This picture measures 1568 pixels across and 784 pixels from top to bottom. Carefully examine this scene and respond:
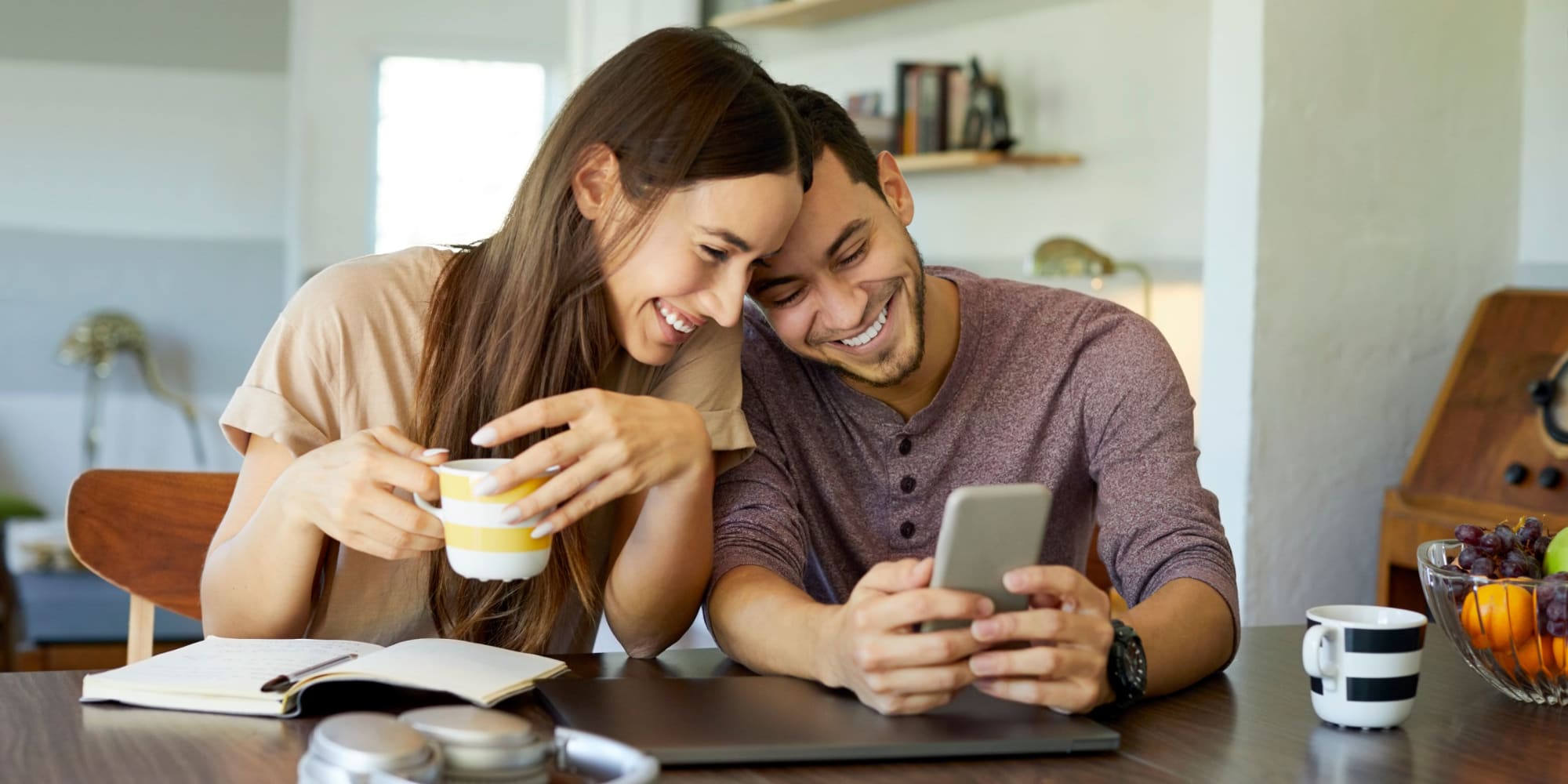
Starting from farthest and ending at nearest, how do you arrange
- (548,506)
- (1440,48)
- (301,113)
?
(301,113) → (1440,48) → (548,506)

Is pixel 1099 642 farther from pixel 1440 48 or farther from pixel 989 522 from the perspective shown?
pixel 1440 48

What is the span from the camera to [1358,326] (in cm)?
283

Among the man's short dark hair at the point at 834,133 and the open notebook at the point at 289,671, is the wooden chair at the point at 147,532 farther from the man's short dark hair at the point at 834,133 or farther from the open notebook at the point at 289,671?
the man's short dark hair at the point at 834,133

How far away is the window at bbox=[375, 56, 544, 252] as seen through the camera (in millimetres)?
5121

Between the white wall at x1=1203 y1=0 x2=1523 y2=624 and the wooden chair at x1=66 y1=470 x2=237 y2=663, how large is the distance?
1.86 metres

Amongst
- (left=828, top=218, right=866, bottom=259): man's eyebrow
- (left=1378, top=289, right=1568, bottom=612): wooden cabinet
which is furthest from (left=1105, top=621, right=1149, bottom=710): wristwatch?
(left=1378, top=289, right=1568, bottom=612): wooden cabinet

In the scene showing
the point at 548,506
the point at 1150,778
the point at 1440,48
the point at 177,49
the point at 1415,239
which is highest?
the point at 177,49

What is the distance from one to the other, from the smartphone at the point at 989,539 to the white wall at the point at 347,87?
4.19 m

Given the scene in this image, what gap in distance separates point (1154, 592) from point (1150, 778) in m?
0.41

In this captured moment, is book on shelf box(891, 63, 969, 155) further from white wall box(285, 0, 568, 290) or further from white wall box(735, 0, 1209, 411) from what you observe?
white wall box(285, 0, 568, 290)

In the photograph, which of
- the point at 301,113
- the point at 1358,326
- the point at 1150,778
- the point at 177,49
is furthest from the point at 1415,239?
the point at 177,49

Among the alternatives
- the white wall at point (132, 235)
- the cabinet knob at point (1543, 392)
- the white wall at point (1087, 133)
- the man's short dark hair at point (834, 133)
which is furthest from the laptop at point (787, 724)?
the white wall at point (132, 235)

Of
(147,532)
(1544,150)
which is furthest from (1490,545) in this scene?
(1544,150)

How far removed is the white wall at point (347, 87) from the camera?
497 cm
